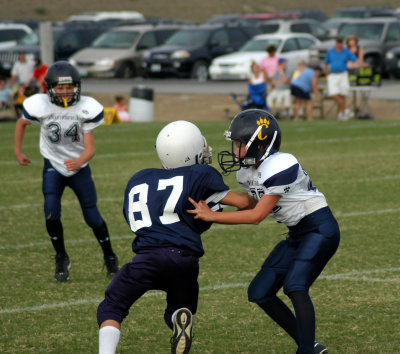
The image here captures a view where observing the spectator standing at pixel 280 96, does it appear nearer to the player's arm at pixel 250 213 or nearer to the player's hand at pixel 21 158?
the player's hand at pixel 21 158

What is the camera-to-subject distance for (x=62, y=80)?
6.59 meters

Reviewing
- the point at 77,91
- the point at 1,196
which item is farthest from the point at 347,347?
the point at 1,196

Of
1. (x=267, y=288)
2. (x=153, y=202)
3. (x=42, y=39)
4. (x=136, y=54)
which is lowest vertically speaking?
(x=136, y=54)

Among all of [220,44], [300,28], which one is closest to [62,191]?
[220,44]

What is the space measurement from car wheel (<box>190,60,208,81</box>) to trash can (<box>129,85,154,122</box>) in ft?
26.6

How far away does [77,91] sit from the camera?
6730 millimetres

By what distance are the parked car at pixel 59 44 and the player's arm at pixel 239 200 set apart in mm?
25337

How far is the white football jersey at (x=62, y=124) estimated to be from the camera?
22.1ft

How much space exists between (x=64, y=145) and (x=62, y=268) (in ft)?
3.33

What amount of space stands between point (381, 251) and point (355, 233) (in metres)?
0.77

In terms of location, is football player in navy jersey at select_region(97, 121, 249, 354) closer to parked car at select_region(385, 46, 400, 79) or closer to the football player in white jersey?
the football player in white jersey

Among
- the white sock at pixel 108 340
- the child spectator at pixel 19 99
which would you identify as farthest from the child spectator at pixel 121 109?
the white sock at pixel 108 340

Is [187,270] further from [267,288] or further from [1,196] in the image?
[1,196]

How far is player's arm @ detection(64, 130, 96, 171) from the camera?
6508 mm
